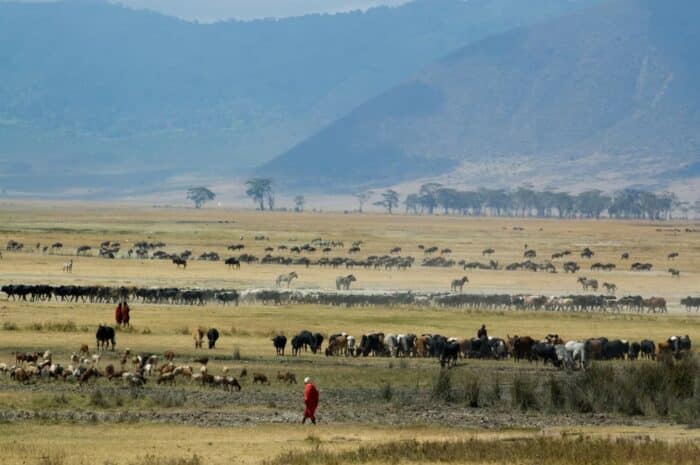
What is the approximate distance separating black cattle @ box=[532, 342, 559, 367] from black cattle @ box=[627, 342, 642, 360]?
2.39m

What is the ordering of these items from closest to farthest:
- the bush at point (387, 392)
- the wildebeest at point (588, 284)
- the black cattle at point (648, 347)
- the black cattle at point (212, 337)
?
the bush at point (387, 392) → the black cattle at point (212, 337) → the black cattle at point (648, 347) → the wildebeest at point (588, 284)

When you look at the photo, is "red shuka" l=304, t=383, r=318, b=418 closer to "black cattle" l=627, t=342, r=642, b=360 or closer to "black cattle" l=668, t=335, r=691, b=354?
"black cattle" l=627, t=342, r=642, b=360

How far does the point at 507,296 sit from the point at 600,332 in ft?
37.1

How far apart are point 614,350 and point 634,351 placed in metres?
0.66

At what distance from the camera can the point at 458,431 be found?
27750mm

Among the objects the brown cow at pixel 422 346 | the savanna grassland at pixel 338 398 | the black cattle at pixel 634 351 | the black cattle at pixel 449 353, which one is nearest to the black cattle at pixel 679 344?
the black cattle at pixel 634 351

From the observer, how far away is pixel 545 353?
3966 centimetres

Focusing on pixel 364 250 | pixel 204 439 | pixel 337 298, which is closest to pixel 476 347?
pixel 204 439

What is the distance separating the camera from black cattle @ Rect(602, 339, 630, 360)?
133ft

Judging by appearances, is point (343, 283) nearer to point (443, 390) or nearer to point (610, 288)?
point (610, 288)

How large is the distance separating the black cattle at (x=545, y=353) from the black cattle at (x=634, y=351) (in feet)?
7.85

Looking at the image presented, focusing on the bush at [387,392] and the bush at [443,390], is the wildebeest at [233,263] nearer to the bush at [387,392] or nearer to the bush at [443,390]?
the bush at [387,392]

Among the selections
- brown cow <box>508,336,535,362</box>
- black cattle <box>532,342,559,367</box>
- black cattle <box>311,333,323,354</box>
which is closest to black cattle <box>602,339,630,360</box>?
black cattle <box>532,342,559,367</box>

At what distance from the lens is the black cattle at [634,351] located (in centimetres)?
4075
